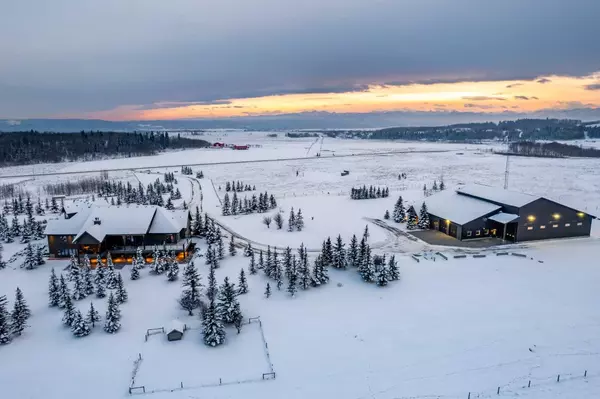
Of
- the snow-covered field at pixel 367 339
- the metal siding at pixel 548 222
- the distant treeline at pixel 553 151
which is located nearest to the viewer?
the snow-covered field at pixel 367 339

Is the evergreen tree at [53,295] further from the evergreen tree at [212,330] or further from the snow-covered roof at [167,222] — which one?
the evergreen tree at [212,330]

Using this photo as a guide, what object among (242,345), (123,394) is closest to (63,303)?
(123,394)

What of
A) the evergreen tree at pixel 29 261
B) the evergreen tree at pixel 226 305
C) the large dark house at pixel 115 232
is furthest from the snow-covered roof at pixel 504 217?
the evergreen tree at pixel 29 261

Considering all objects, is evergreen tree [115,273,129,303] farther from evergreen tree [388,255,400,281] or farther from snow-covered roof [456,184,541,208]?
snow-covered roof [456,184,541,208]

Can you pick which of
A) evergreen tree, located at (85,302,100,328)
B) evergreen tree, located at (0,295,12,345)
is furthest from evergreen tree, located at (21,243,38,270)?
evergreen tree, located at (85,302,100,328)

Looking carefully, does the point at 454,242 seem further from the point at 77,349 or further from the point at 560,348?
the point at 77,349

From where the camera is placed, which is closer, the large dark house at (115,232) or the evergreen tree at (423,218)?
the large dark house at (115,232)

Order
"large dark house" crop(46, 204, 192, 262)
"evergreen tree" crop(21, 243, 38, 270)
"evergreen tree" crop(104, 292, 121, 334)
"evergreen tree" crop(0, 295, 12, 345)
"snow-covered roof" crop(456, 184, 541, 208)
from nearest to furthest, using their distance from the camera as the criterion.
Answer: "evergreen tree" crop(0, 295, 12, 345) < "evergreen tree" crop(104, 292, 121, 334) < "evergreen tree" crop(21, 243, 38, 270) < "large dark house" crop(46, 204, 192, 262) < "snow-covered roof" crop(456, 184, 541, 208)
